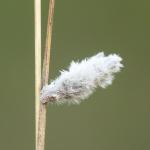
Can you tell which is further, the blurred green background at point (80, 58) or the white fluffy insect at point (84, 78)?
the blurred green background at point (80, 58)

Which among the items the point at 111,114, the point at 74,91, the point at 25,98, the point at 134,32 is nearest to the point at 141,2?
the point at 134,32

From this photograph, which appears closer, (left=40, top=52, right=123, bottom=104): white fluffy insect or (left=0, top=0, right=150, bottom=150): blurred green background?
(left=40, top=52, right=123, bottom=104): white fluffy insect

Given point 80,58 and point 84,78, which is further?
point 80,58

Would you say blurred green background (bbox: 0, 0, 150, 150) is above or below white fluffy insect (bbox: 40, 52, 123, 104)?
above

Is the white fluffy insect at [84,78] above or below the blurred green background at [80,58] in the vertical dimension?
below

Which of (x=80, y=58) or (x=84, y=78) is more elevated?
(x=80, y=58)
